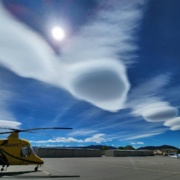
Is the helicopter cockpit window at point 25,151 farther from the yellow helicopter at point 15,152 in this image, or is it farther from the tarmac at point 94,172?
the tarmac at point 94,172

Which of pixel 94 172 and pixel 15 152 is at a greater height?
pixel 15 152

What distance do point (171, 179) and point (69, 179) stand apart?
789cm

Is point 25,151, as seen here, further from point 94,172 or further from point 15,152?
point 94,172

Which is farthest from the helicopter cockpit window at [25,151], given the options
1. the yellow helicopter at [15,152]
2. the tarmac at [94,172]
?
the tarmac at [94,172]

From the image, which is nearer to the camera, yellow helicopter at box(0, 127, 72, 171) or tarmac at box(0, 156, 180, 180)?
tarmac at box(0, 156, 180, 180)

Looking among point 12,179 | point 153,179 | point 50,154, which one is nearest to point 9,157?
point 12,179

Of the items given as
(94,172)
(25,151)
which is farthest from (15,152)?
(94,172)

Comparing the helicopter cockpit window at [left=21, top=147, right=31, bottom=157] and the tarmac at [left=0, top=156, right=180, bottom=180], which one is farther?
the helicopter cockpit window at [left=21, top=147, right=31, bottom=157]

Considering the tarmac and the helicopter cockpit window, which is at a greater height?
the helicopter cockpit window

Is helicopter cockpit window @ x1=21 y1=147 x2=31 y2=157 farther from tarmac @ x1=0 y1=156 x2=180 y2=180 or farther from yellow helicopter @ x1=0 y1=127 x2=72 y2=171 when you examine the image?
tarmac @ x1=0 y1=156 x2=180 y2=180

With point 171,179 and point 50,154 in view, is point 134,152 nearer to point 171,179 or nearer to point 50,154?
point 50,154

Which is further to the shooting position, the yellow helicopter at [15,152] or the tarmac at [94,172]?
the yellow helicopter at [15,152]

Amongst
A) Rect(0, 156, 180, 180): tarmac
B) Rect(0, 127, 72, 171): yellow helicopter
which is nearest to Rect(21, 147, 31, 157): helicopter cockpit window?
Rect(0, 127, 72, 171): yellow helicopter

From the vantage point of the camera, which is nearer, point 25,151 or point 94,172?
point 94,172
